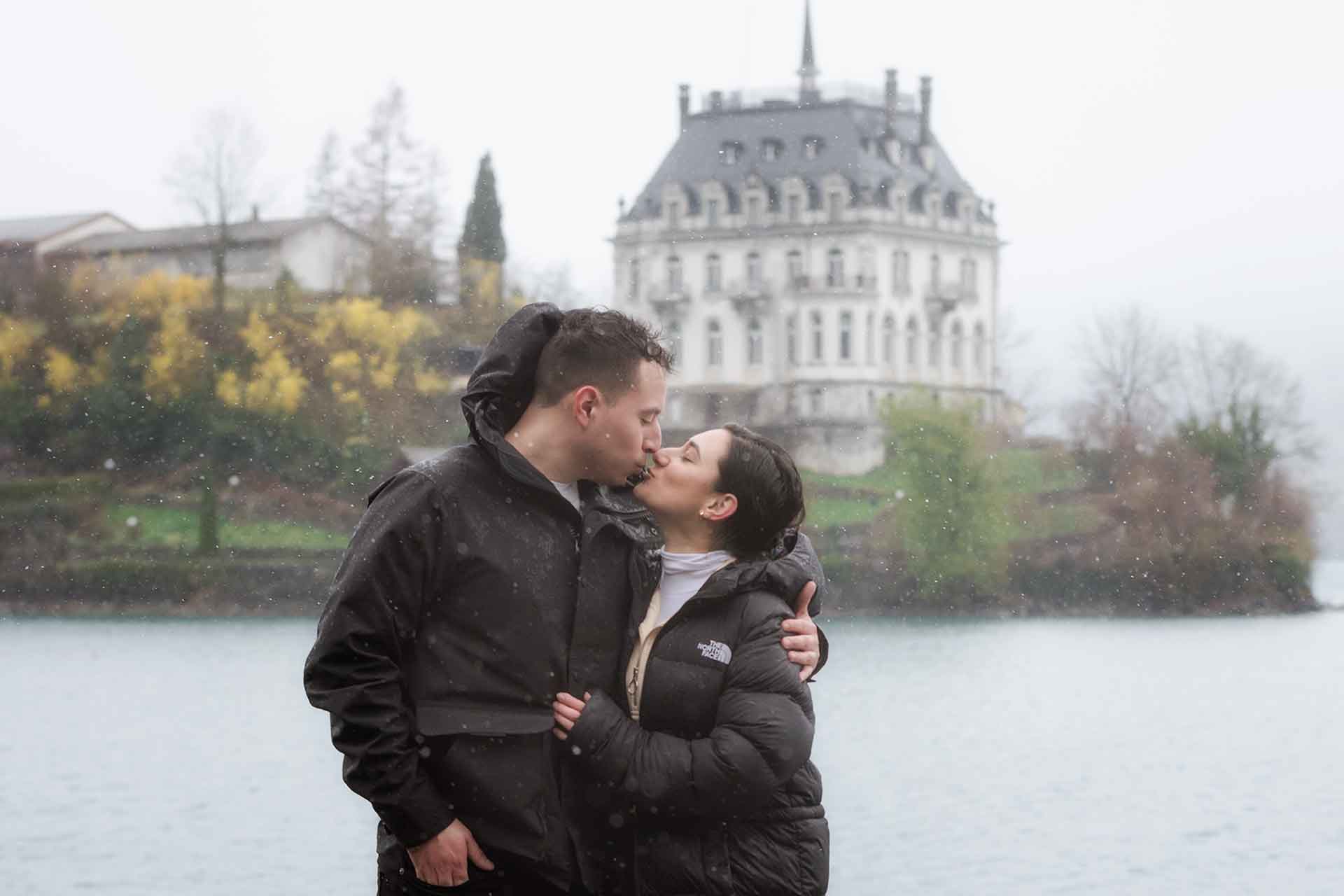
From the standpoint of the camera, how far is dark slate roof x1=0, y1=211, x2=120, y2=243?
2496 inches

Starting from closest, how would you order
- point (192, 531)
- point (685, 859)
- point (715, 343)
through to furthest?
point (685, 859)
point (192, 531)
point (715, 343)

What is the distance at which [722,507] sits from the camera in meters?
3.40

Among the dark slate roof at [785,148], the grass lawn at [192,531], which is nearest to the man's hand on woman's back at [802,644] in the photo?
the grass lawn at [192,531]

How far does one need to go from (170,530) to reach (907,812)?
30998 mm

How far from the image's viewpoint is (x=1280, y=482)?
60.6 meters

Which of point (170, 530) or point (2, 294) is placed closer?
point (170, 530)

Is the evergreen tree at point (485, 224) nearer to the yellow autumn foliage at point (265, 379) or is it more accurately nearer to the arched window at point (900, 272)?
the yellow autumn foliage at point (265, 379)

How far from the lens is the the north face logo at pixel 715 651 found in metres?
3.31

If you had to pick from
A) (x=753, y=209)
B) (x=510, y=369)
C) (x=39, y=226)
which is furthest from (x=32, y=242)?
(x=510, y=369)

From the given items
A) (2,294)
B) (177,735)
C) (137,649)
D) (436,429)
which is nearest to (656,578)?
(177,735)

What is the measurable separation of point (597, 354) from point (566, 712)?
620 mm

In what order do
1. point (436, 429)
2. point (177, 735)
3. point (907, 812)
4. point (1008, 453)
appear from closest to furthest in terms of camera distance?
point (907, 812) < point (177, 735) < point (436, 429) < point (1008, 453)

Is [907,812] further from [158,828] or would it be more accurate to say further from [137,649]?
[137,649]

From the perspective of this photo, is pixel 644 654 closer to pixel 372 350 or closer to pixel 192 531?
pixel 372 350
